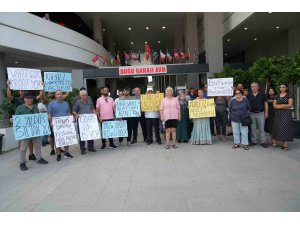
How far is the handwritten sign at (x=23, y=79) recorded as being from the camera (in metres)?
6.65

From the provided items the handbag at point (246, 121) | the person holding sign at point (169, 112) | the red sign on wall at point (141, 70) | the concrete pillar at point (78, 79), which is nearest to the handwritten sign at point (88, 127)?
the person holding sign at point (169, 112)

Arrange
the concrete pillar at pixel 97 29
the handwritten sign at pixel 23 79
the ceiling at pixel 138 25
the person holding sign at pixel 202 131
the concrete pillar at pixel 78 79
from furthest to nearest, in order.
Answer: the concrete pillar at pixel 97 29 < the ceiling at pixel 138 25 < the concrete pillar at pixel 78 79 < the person holding sign at pixel 202 131 < the handwritten sign at pixel 23 79

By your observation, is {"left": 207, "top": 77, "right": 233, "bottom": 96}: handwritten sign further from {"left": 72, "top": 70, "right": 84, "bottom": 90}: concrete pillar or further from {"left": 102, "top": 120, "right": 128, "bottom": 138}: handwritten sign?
{"left": 72, "top": 70, "right": 84, "bottom": 90}: concrete pillar

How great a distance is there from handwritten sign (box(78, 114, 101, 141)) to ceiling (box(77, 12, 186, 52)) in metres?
17.2

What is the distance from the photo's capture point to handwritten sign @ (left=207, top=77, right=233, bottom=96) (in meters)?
8.69

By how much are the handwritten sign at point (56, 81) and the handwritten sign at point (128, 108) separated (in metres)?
1.55

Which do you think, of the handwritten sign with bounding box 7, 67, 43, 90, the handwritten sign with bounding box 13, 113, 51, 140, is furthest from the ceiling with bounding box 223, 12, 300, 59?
the handwritten sign with bounding box 13, 113, 51, 140

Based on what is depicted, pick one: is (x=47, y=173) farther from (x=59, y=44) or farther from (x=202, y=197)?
(x=59, y=44)

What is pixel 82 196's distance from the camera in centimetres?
447

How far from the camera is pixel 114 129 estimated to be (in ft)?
A: 27.0

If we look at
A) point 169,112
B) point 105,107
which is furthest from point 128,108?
point 169,112

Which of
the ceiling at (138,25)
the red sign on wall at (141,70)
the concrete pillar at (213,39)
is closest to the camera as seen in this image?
the red sign on wall at (141,70)

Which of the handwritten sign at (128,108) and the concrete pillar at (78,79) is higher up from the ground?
the concrete pillar at (78,79)

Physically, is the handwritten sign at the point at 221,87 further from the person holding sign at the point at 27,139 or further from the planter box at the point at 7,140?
the planter box at the point at 7,140
